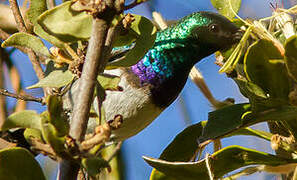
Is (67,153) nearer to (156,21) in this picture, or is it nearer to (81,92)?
(81,92)

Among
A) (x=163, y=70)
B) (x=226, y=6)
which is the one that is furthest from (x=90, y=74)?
(x=163, y=70)

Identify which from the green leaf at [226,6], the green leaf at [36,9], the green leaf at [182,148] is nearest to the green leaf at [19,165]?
the green leaf at [36,9]

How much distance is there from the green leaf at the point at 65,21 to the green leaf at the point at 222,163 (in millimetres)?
448

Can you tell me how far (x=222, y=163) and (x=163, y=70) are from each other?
0.71 m

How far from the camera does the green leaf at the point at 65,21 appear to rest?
75cm

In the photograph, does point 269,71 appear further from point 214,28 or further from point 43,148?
point 214,28

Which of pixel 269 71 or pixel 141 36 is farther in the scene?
pixel 269 71

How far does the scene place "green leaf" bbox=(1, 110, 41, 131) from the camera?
689 mm

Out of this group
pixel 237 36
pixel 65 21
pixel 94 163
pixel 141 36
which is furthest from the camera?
pixel 237 36

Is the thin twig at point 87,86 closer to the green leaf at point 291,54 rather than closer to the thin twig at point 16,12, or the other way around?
the green leaf at point 291,54

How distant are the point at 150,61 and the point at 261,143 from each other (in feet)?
1.57

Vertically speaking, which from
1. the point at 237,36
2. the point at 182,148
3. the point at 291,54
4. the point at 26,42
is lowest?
the point at 182,148

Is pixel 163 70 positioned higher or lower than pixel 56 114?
lower

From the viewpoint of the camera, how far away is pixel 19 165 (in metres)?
0.82
